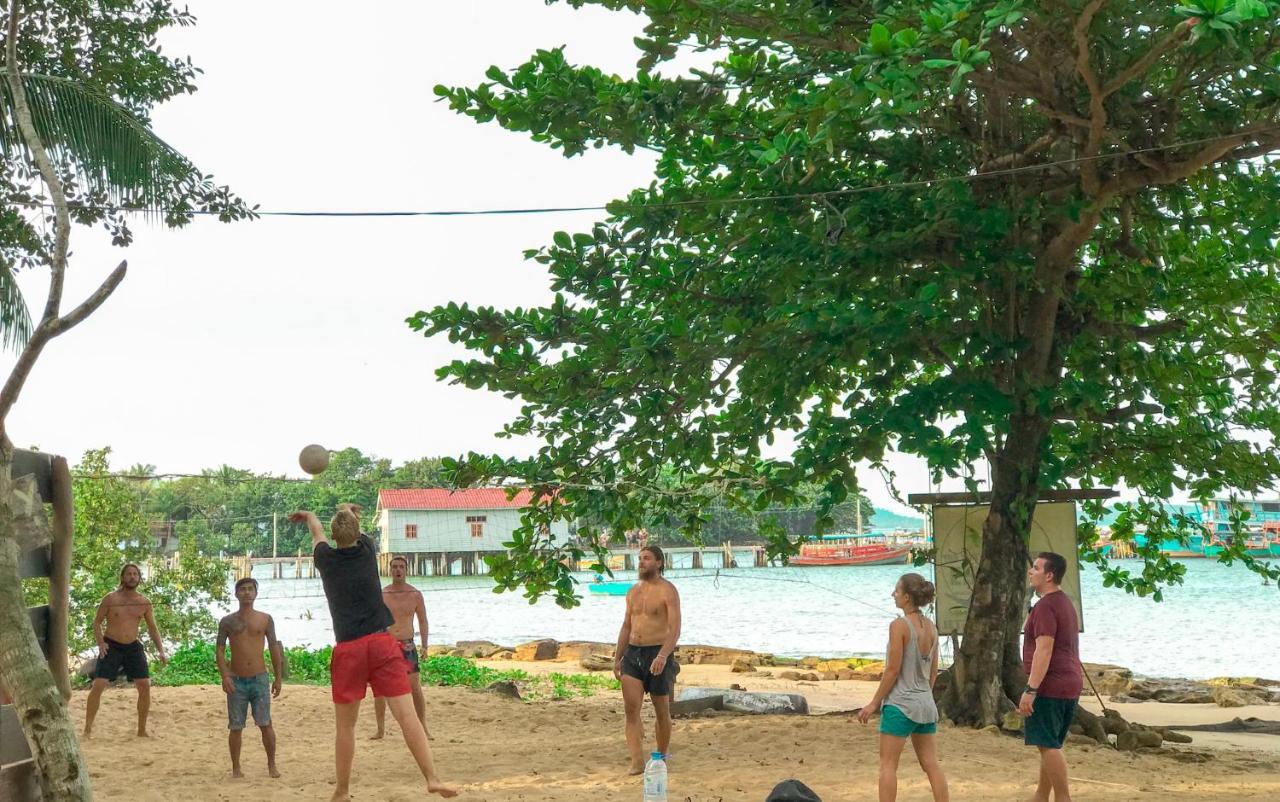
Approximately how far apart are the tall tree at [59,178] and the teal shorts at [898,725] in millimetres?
4035

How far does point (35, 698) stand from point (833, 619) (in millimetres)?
49555

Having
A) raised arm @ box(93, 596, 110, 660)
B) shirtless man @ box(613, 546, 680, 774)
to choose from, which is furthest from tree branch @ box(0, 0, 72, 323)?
raised arm @ box(93, 596, 110, 660)

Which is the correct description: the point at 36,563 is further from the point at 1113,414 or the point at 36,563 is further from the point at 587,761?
the point at 1113,414

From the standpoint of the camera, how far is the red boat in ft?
194

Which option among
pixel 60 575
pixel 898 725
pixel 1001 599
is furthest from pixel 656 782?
pixel 1001 599

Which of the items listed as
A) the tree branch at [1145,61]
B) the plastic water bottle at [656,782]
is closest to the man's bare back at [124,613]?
the plastic water bottle at [656,782]

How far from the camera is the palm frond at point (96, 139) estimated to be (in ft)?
28.6

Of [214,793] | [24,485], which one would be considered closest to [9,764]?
[24,485]

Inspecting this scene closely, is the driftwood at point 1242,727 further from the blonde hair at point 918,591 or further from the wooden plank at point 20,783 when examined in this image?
the wooden plank at point 20,783

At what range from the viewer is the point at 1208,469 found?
1132 cm

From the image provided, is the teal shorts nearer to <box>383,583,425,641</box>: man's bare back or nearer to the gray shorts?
the gray shorts

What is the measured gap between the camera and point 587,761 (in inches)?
373

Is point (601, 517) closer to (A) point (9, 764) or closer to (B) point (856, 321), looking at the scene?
(B) point (856, 321)

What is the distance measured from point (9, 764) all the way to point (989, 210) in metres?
8.07
